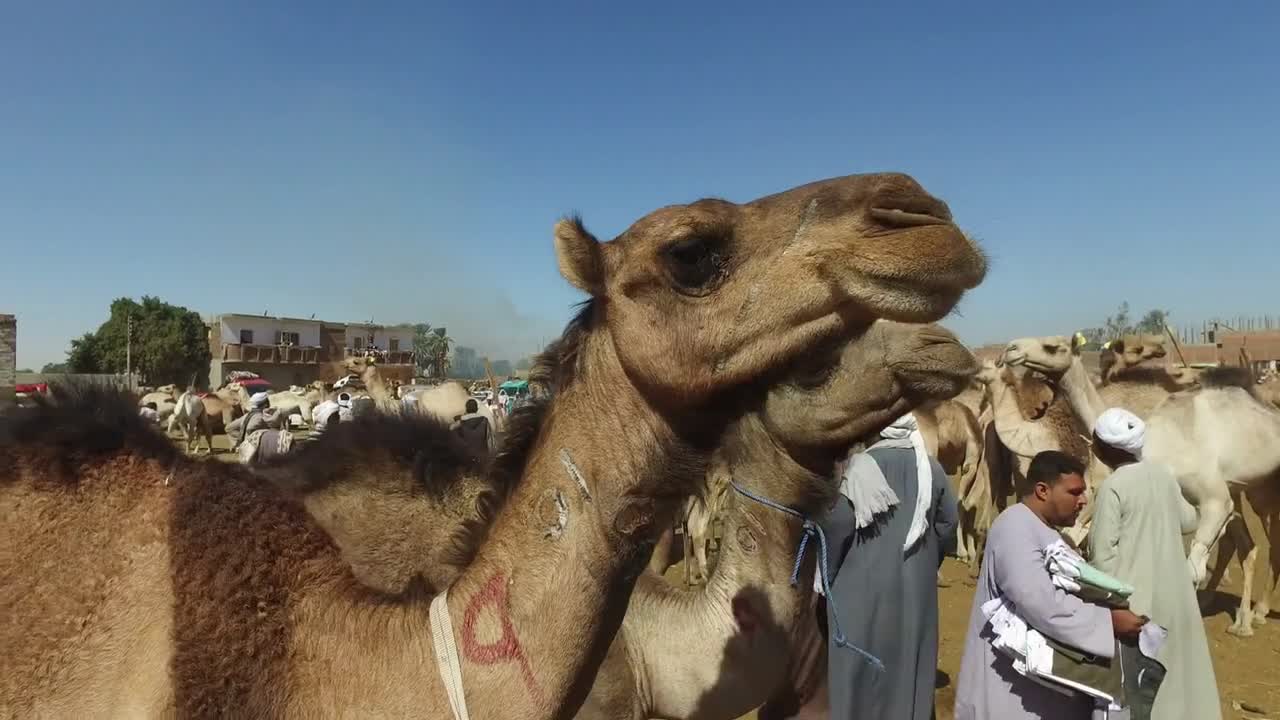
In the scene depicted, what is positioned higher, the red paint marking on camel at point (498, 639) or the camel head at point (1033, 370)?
the camel head at point (1033, 370)

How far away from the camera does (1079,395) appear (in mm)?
7750

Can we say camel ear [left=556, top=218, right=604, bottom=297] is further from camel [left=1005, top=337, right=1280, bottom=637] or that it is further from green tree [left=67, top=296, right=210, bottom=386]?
green tree [left=67, top=296, right=210, bottom=386]

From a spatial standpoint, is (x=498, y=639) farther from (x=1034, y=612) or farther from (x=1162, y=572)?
(x=1162, y=572)

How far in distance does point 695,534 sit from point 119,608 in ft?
25.3

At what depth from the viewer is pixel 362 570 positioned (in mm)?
3277

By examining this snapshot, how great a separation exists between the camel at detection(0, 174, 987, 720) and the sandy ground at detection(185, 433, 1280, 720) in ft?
11.8

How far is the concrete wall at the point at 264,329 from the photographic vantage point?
56.2m

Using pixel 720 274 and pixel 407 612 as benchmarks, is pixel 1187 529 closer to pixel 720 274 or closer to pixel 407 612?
pixel 720 274

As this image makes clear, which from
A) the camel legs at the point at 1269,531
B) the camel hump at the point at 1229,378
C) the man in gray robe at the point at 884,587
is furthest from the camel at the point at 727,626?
the camel legs at the point at 1269,531

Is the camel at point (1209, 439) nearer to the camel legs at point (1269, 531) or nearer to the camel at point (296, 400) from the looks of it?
the camel legs at point (1269, 531)

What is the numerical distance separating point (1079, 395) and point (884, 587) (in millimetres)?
5393

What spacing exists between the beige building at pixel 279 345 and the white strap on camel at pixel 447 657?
51.3m

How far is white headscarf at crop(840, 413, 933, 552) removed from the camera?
144 inches

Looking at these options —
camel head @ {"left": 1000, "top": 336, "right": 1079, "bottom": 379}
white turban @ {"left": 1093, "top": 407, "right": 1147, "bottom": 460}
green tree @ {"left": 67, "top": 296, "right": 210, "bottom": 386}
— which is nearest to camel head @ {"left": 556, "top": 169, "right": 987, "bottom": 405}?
white turban @ {"left": 1093, "top": 407, "right": 1147, "bottom": 460}
